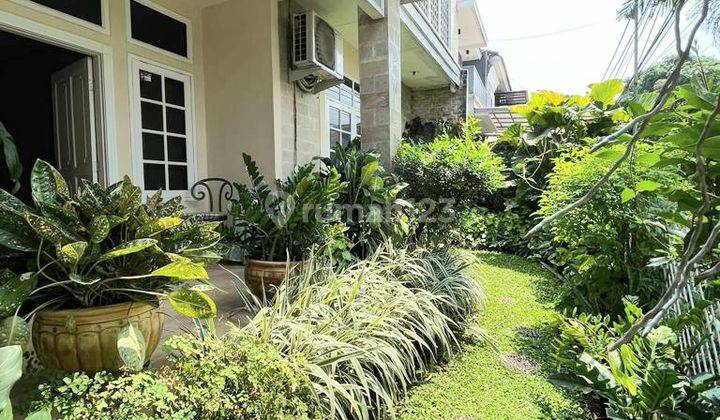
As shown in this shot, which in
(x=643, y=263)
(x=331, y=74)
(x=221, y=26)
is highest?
(x=221, y=26)

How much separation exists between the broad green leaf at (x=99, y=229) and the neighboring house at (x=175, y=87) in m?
2.71

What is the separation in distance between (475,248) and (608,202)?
399cm

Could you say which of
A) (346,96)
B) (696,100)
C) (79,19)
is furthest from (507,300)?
(79,19)

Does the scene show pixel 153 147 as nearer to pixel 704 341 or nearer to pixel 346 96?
pixel 346 96

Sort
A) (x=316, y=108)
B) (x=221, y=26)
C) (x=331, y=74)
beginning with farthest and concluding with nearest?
(x=316, y=108), (x=331, y=74), (x=221, y=26)

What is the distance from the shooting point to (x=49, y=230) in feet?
4.68

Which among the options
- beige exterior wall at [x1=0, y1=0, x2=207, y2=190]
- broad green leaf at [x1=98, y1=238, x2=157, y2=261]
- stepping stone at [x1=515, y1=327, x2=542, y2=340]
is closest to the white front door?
beige exterior wall at [x1=0, y1=0, x2=207, y2=190]

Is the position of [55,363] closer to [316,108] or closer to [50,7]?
[50,7]

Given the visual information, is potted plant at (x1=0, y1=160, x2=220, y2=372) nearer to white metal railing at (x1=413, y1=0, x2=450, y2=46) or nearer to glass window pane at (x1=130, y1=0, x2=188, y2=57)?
glass window pane at (x1=130, y1=0, x2=188, y2=57)

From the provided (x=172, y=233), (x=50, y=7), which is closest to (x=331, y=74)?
(x=50, y=7)

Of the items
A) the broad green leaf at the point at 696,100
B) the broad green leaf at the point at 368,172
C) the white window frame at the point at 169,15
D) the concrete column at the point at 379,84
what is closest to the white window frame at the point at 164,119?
the white window frame at the point at 169,15

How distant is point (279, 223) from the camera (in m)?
2.87

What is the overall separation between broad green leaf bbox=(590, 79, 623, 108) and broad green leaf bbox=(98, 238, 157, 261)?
12.4 feet

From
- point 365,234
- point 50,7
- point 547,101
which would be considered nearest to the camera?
point 50,7
